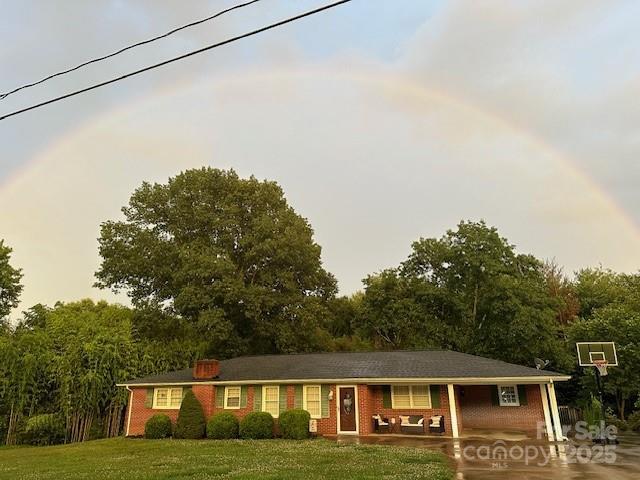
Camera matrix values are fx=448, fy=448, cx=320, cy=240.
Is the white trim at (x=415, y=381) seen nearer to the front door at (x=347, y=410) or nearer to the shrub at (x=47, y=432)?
the front door at (x=347, y=410)

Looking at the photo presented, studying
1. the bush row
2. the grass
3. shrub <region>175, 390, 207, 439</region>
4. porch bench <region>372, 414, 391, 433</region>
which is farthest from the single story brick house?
the grass

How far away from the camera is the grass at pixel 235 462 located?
954 centimetres

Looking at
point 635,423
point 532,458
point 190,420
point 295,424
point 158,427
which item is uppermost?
point 190,420

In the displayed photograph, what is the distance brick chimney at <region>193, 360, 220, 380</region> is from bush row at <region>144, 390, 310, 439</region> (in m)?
1.02

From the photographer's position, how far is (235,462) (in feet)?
37.0

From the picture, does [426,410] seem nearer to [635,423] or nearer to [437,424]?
[437,424]

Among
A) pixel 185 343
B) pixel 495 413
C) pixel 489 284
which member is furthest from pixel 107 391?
pixel 489 284

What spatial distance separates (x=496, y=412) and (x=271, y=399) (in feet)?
31.1

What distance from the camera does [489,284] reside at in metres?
30.8

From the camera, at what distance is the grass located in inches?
376

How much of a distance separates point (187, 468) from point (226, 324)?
58.4ft

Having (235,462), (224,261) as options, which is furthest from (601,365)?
(224,261)

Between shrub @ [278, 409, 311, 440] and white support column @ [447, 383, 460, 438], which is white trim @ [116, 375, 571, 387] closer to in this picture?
white support column @ [447, 383, 460, 438]

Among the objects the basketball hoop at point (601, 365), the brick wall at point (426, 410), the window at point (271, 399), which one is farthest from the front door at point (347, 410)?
the basketball hoop at point (601, 365)
